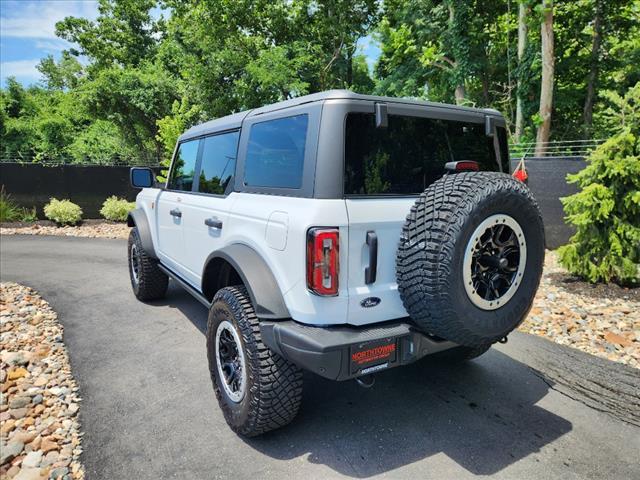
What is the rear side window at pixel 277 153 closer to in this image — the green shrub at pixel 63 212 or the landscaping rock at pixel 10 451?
the landscaping rock at pixel 10 451

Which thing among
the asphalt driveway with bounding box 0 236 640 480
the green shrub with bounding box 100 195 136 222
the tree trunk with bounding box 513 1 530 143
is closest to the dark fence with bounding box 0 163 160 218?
the green shrub with bounding box 100 195 136 222

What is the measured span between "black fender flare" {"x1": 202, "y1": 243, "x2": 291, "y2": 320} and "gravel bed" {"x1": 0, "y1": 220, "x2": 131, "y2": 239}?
8.81m

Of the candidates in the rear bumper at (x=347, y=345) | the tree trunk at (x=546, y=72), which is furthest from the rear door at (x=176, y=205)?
the tree trunk at (x=546, y=72)

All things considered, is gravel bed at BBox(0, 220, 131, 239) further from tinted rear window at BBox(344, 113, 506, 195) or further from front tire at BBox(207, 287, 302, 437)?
tinted rear window at BBox(344, 113, 506, 195)

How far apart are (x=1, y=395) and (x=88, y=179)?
10.6 m

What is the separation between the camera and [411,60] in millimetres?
18969

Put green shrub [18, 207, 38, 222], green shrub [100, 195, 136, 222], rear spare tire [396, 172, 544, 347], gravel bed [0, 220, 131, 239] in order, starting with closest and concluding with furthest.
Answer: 1. rear spare tire [396, 172, 544, 347]
2. gravel bed [0, 220, 131, 239]
3. green shrub [18, 207, 38, 222]
4. green shrub [100, 195, 136, 222]

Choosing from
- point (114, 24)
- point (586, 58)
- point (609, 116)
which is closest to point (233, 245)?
point (609, 116)

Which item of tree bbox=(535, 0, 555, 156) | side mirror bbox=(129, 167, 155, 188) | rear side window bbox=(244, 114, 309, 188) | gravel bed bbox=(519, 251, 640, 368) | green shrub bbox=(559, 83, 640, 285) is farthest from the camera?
tree bbox=(535, 0, 555, 156)

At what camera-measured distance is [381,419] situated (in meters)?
2.79

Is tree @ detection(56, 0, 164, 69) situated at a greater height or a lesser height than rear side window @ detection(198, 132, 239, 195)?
greater

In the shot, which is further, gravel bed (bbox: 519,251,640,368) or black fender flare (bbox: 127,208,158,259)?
black fender flare (bbox: 127,208,158,259)

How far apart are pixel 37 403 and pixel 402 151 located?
3100mm

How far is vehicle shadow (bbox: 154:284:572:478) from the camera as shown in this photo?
7.98 feet
